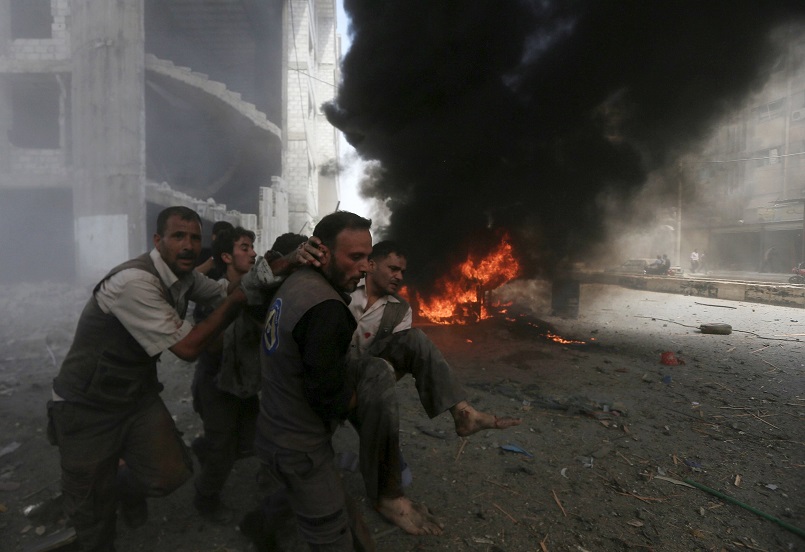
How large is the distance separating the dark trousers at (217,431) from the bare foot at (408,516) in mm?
1076

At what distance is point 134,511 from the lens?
109 inches

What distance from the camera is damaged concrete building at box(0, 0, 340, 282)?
1244cm

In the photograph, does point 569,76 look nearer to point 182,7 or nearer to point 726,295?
point 726,295

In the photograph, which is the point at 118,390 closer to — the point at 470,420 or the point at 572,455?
the point at 470,420

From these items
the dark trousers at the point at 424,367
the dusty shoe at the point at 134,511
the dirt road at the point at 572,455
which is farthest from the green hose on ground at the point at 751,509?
the dusty shoe at the point at 134,511

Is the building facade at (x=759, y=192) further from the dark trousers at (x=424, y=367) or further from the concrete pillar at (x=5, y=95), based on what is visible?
the concrete pillar at (x=5, y=95)

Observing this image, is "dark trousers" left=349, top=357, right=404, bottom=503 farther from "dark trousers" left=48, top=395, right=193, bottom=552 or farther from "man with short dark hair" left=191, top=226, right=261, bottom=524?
"dark trousers" left=48, top=395, right=193, bottom=552

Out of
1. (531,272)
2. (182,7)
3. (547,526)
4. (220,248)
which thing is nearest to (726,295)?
(531,272)

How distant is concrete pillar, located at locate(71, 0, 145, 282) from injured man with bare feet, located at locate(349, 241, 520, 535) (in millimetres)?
11647

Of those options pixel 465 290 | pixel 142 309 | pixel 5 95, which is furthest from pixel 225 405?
pixel 5 95

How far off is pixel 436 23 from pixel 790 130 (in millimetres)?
29580

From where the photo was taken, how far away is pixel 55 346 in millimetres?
6980

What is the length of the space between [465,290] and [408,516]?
7190 mm

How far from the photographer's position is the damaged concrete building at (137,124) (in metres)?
12.4
